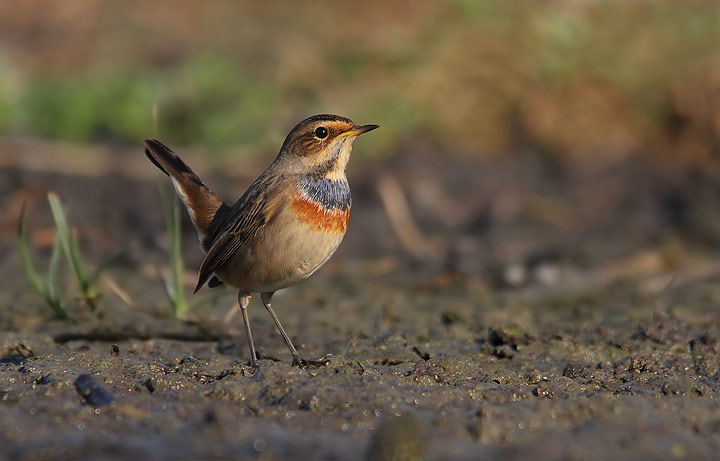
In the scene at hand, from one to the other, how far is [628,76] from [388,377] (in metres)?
7.60

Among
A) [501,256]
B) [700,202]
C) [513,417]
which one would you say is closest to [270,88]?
[501,256]

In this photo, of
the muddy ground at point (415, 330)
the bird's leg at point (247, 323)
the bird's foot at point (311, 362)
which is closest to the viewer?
the muddy ground at point (415, 330)

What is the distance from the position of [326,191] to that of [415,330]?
118 centimetres

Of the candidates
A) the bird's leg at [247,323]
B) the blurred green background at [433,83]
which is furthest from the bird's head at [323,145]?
the blurred green background at [433,83]

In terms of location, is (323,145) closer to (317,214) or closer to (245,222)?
(317,214)

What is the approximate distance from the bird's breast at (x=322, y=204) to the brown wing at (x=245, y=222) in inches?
5.5

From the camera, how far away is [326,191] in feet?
20.1

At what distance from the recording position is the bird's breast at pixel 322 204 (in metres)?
5.95

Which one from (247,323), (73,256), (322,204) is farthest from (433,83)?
(247,323)

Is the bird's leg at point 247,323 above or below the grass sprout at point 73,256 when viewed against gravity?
below

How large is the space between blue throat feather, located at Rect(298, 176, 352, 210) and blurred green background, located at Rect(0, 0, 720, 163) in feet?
15.2

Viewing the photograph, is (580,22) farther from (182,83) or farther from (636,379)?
(636,379)

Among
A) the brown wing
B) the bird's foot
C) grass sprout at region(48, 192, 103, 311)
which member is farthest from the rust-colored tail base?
the bird's foot

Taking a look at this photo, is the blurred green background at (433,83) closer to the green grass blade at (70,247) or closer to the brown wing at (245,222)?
the green grass blade at (70,247)
